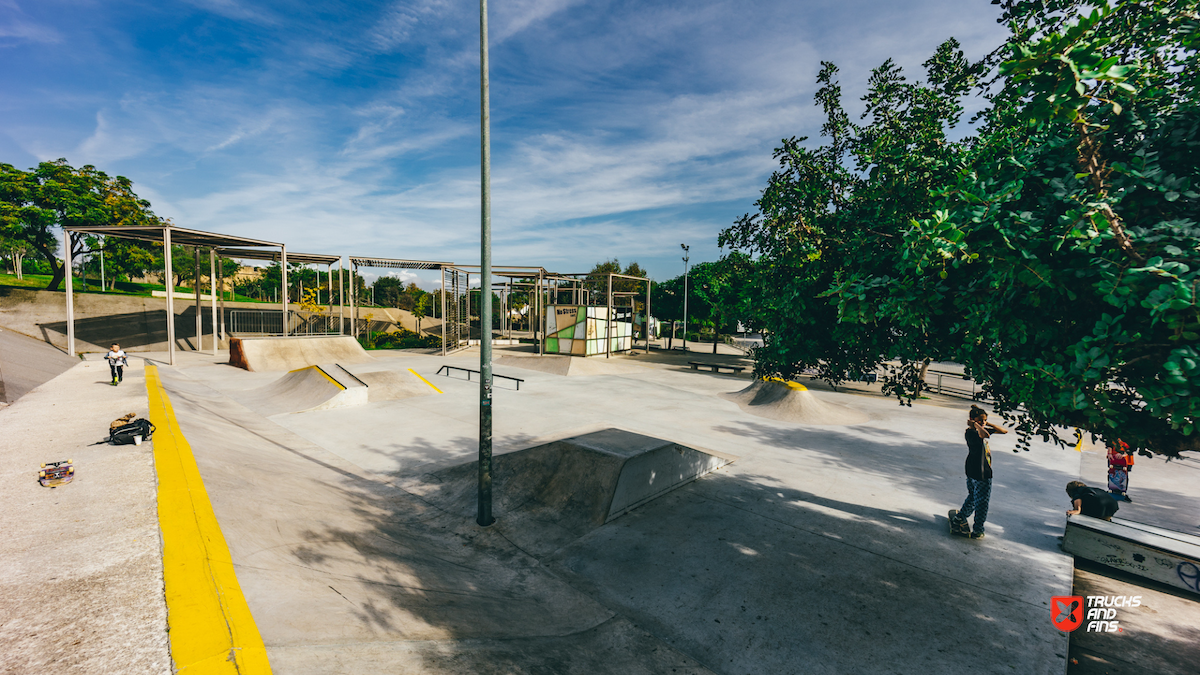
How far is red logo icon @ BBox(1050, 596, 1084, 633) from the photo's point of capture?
4.91m

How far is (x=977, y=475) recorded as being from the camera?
6.54m

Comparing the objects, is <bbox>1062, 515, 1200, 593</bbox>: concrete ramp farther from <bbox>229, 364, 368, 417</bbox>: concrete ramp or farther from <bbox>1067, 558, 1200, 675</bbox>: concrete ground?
<bbox>229, 364, 368, 417</bbox>: concrete ramp

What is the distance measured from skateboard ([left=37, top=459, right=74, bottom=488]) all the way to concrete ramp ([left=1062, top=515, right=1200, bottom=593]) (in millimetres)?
13311

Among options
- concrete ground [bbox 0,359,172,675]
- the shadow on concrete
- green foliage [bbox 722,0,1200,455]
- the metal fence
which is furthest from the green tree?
green foliage [bbox 722,0,1200,455]

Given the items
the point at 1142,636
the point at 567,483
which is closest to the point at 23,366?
the point at 567,483

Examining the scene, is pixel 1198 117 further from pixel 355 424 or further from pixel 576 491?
pixel 355 424

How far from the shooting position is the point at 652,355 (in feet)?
108

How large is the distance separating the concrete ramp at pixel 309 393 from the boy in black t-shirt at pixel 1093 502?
670 inches

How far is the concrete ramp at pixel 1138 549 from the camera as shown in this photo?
5.56m

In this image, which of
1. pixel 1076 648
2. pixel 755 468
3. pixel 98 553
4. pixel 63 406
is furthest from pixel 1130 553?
pixel 63 406

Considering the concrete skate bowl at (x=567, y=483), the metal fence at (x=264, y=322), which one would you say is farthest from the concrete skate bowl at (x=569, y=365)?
the metal fence at (x=264, y=322)

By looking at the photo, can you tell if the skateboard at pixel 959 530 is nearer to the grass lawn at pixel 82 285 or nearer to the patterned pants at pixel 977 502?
the patterned pants at pixel 977 502

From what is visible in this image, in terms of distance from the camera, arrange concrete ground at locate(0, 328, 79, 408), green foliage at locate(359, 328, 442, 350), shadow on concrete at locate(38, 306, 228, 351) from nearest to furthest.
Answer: concrete ground at locate(0, 328, 79, 408) → shadow on concrete at locate(38, 306, 228, 351) → green foliage at locate(359, 328, 442, 350)

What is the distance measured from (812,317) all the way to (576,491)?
468cm
